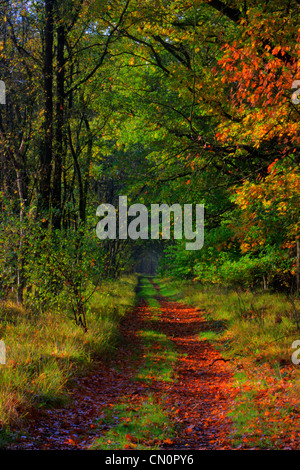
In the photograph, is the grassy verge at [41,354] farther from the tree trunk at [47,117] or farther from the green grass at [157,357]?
the tree trunk at [47,117]

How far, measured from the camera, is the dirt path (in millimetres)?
5246

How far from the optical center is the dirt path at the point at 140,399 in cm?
525

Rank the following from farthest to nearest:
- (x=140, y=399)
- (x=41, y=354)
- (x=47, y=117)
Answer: (x=47, y=117) < (x=41, y=354) < (x=140, y=399)

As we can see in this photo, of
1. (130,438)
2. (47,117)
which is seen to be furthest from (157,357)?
(47,117)

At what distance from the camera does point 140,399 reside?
714cm

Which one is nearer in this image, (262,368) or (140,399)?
(140,399)

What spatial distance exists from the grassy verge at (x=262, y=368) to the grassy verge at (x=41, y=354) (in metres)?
2.83

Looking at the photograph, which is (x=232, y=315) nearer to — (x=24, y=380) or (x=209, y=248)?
(x=209, y=248)

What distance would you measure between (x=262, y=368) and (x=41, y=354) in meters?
4.45

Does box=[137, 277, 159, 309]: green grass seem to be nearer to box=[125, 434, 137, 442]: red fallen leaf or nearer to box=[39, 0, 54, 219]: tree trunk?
box=[39, 0, 54, 219]: tree trunk

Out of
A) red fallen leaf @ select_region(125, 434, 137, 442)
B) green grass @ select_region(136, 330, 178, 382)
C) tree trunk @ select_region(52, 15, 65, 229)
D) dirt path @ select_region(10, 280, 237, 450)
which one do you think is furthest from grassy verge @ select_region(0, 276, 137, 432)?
tree trunk @ select_region(52, 15, 65, 229)

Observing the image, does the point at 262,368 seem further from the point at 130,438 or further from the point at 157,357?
the point at 130,438

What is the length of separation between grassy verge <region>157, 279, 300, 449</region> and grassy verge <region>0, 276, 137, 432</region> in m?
2.83
